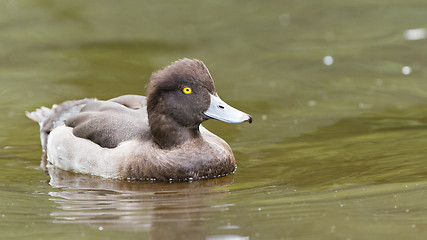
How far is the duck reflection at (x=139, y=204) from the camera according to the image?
651 cm

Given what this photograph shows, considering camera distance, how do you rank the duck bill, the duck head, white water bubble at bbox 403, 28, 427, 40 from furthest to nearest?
white water bubble at bbox 403, 28, 427, 40 < the duck head < the duck bill

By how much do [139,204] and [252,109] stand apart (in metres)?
4.20

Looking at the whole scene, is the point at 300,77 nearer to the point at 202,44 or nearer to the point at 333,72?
the point at 333,72

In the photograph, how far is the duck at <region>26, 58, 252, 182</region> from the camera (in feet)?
27.7

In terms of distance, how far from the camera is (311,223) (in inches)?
251

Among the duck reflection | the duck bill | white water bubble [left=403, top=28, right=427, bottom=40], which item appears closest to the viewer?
the duck reflection

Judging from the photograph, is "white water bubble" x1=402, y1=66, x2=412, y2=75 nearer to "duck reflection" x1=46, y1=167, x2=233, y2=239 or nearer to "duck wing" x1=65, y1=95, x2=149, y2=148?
"duck wing" x1=65, y1=95, x2=149, y2=148

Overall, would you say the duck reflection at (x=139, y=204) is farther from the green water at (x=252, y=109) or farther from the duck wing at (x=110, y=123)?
the duck wing at (x=110, y=123)

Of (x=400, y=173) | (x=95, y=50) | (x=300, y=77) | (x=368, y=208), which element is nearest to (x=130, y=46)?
(x=95, y=50)

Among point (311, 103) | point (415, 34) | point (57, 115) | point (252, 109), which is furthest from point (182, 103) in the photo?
point (415, 34)

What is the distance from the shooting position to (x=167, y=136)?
28.3 ft

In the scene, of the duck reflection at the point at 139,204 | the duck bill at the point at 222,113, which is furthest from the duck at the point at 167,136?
the duck reflection at the point at 139,204

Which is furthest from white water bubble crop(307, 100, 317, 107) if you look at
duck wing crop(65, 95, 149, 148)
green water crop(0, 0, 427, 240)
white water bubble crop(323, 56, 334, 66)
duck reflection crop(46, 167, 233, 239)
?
duck reflection crop(46, 167, 233, 239)

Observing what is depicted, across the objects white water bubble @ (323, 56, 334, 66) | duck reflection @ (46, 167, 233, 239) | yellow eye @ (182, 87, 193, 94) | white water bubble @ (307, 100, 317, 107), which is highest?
yellow eye @ (182, 87, 193, 94)
